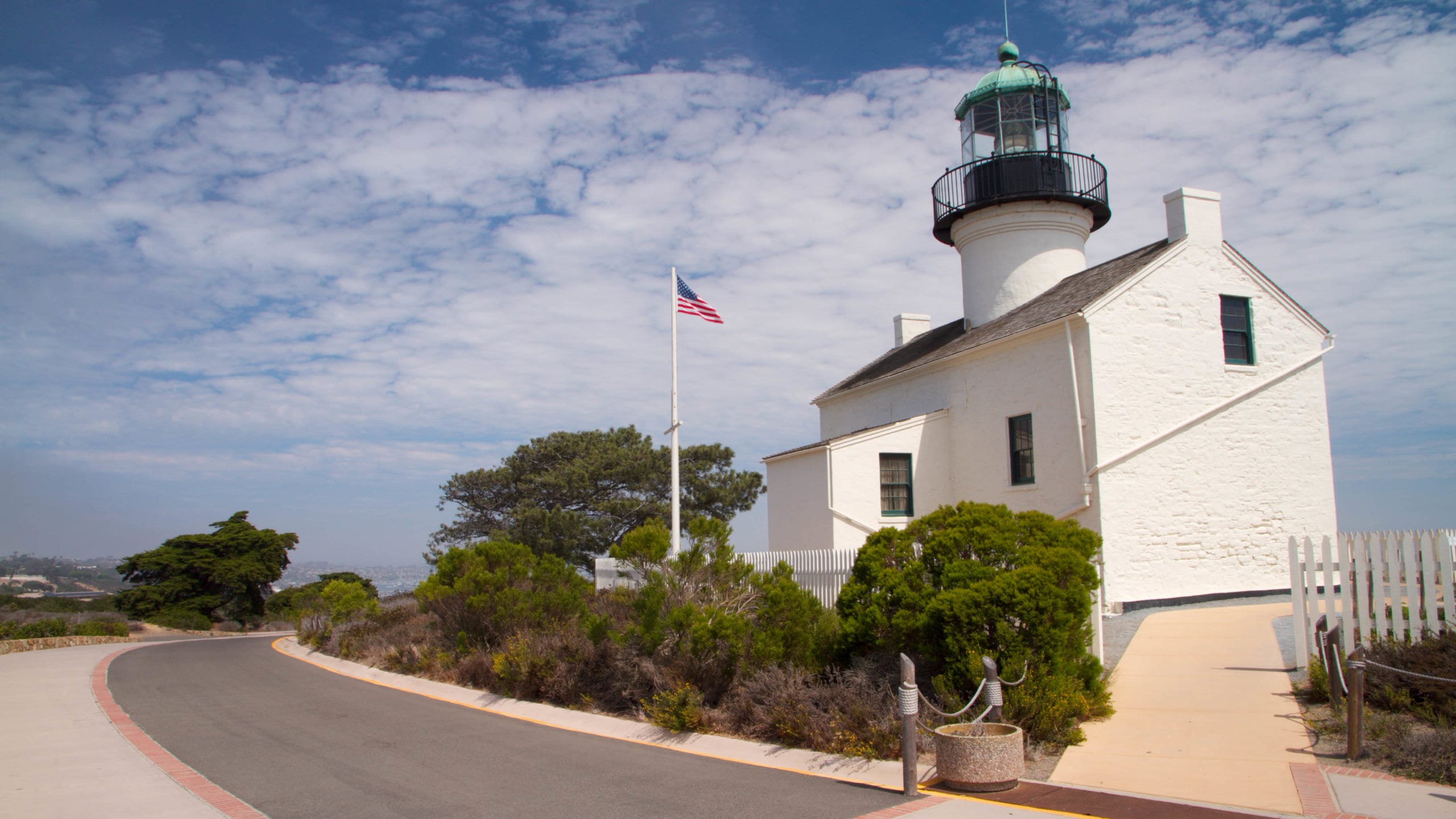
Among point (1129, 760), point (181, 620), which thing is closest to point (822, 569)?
point (1129, 760)

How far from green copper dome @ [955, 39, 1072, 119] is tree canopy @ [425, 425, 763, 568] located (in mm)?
19062

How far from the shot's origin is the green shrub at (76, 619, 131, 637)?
2620 cm

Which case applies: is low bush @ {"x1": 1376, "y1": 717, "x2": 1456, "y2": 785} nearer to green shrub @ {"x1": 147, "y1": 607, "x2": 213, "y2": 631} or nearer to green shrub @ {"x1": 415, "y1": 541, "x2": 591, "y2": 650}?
green shrub @ {"x1": 415, "y1": 541, "x2": 591, "y2": 650}

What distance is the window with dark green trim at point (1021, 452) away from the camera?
17.5 meters

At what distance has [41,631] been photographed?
24.2m

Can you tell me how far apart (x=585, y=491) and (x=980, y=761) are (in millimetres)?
31409

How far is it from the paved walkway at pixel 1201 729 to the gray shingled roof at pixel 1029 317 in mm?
7017

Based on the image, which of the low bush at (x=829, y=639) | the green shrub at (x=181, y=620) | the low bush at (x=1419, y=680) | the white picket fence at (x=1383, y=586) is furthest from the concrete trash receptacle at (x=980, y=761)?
the green shrub at (x=181, y=620)

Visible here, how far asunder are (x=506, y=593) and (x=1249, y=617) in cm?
1182

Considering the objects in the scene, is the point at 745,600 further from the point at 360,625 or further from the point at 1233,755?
the point at 360,625

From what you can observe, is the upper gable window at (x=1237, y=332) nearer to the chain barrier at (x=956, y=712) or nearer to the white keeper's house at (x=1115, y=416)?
the white keeper's house at (x=1115, y=416)

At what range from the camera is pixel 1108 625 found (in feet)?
45.4

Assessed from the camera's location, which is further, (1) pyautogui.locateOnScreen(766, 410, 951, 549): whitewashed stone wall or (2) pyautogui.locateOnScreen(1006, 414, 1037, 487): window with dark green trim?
(1) pyautogui.locateOnScreen(766, 410, 951, 549): whitewashed stone wall

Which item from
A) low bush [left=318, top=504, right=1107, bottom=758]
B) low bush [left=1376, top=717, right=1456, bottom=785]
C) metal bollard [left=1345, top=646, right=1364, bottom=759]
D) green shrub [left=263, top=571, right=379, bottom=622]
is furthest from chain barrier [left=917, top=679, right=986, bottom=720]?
green shrub [left=263, top=571, right=379, bottom=622]
